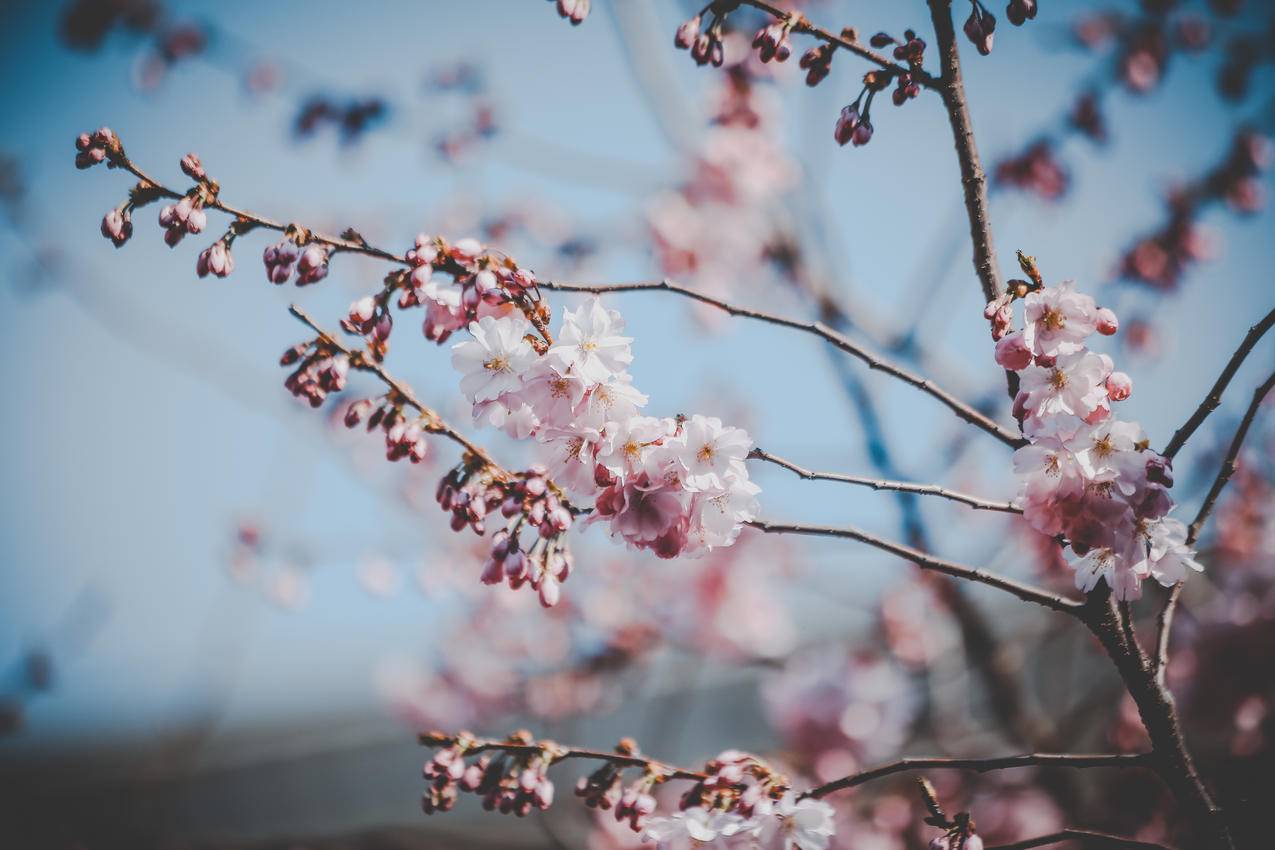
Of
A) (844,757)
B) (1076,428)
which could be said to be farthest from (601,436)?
(844,757)

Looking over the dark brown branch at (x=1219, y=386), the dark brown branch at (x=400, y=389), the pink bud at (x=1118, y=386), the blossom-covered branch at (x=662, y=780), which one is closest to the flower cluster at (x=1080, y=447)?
the pink bud at (x=1118, y=386)

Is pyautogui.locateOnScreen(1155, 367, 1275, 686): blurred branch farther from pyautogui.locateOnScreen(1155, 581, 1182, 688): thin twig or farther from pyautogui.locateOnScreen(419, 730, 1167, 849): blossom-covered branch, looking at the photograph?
pyautogui.locateOnScreen(419, 730, 1167, 849): blossom-covered branch

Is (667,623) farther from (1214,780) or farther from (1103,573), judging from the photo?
(1103,573)

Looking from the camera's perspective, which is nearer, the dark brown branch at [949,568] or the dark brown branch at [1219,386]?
the dark brown branch at [1219,386]

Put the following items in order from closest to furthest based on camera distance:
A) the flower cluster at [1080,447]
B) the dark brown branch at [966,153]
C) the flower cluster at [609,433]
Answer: the flower cluster at [1080,447]
the flower cluster at [609,433]
the dark brown branch at [966,153]

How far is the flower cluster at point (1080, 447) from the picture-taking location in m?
1.23

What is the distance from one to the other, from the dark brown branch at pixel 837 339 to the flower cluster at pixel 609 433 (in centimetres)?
9

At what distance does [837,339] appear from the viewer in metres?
1.47

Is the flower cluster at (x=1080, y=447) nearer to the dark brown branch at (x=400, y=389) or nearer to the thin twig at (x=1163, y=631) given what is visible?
the thin twig at (x=1163, y=631)

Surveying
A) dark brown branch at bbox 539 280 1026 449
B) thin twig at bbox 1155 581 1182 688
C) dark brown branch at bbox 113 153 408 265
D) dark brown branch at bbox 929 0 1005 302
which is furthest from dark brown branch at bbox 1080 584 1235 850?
dark brown branch at bbox 113 153 408 265

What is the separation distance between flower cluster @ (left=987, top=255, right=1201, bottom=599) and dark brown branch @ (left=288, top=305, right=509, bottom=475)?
3.13ft

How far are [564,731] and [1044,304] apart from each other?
16.6ft

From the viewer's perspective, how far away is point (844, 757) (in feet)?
12.0

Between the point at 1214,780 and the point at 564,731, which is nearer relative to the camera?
the point at 1214,780
